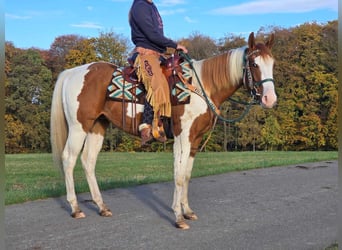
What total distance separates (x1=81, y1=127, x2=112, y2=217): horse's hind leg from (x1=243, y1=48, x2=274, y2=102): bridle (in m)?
2.73

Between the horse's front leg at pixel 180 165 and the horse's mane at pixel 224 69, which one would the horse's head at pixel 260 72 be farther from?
the horse's front leg at pixel 180 165

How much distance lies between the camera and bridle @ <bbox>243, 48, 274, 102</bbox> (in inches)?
223

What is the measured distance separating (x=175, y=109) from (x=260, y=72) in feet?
4.32

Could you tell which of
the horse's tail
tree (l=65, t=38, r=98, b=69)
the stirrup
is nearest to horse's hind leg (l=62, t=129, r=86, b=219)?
the horse's tail

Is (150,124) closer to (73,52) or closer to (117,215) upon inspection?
(117,215)

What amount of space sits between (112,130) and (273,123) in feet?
45.4

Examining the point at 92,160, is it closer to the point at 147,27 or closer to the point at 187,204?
the point at 187,204

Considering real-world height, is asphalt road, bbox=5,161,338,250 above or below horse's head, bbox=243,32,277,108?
below

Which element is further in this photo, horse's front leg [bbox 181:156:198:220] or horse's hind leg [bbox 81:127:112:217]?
horse's hind leg [bbox 81:127:112:217]

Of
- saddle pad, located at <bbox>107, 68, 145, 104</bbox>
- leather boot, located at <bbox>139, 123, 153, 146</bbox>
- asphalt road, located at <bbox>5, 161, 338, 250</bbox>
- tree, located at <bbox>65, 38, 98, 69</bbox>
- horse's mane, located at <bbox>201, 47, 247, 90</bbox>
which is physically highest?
tree, located at <bbox>65, 38, 98, 69</bbox>

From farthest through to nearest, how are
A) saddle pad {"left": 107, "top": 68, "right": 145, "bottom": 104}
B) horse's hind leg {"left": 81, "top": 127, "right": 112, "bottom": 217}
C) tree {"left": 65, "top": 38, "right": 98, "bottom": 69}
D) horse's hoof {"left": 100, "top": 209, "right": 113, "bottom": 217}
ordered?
tree {"left": 65, "top": 38, "right": 98, "bottom": 69}
horse's hind leg {"left": 81, "top": 127, "right": 112, "bottom": 217}
horse's hoof {"left": 100, "top": 209, "right": 113, "bottom": 217}
saddle pad {"left": 107, "top": 68, "right": 145, "bottom": 104}

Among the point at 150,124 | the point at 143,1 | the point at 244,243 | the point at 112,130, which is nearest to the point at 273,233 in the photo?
the point at 244,243

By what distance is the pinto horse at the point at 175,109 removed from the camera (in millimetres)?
5762

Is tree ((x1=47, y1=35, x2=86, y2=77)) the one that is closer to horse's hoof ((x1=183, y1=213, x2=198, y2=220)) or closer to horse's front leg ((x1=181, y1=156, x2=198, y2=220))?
horse's front leg ((x1=181, y1=156, x2=198, y2=220))
